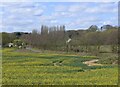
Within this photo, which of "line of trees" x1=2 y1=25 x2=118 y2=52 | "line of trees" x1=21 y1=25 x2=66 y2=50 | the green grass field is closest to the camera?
the green grass field

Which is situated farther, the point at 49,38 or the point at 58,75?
the point at 49,38

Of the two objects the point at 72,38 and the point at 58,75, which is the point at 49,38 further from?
the point at 58,75

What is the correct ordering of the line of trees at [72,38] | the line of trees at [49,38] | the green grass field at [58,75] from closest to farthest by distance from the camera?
the green grass field at [58,75] → the line of trees at [72,38] → the line of trees at [49,38]

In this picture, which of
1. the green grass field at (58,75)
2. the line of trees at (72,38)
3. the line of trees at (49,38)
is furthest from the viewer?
the line of trees at (49,38)

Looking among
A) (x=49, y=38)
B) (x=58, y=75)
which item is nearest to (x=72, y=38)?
(x=49, y=38)

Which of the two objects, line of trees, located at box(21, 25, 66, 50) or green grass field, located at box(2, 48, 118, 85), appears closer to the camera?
green grass field, located at box(2, 48, 118, 85)

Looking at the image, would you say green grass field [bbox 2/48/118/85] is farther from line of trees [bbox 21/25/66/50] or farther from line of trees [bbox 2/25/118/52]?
line of trees [bbox 21/25/66/50]

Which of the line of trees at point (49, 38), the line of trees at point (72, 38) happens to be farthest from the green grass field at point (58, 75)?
the line of trees at point (49, 38)

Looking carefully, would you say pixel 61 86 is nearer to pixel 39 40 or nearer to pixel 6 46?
pixel 39 40

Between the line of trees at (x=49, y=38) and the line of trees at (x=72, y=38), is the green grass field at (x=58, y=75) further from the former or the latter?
the line of trees at (x=49, y=38)

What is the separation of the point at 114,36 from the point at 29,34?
38510 millimetres

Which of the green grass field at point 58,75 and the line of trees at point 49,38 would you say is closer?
the green grass field at point 58,75

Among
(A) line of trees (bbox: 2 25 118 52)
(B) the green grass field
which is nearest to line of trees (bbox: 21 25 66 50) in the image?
(A) line of trees (bbox: 2 25 118 52)

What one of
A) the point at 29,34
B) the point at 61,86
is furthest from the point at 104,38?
the point at 61,86
